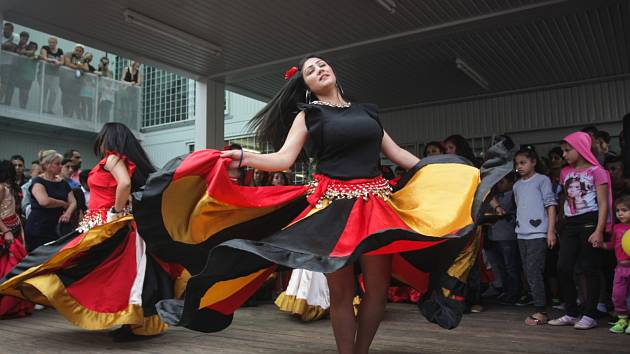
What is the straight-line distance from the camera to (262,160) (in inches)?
97.3

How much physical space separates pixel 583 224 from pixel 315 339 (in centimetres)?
230

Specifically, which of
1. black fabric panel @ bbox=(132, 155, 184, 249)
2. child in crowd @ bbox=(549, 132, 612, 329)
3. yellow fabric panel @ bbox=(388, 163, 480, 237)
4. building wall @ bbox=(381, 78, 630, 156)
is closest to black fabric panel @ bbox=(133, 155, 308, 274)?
black fabric panel @ bbox=(132, 155, 184, 249)

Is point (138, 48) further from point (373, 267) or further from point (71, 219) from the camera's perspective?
point (373, 267)

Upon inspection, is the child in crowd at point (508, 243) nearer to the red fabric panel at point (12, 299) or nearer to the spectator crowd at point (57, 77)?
the red fabric panel at point (12, 299)

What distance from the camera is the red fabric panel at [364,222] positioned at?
2.23 meters

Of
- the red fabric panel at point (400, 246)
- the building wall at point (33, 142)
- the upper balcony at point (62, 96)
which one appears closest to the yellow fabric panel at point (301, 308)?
the red fabric panel at point (400, 246)

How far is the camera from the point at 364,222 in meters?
2.37

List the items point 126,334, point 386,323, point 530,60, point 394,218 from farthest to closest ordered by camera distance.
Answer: point 530,60
point 386,323
point 126,334
point 394,218

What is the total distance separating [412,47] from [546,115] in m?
3.54

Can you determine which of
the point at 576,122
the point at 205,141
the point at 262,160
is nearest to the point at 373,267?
the point at 262,160

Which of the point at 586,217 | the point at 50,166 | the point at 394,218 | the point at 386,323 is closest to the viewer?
the point at 394,218

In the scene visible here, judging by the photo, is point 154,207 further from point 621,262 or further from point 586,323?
point 621,262

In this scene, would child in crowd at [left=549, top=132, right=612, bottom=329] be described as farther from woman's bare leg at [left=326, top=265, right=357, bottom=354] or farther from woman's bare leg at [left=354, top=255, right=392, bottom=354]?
woman's bare leg at [left=326, top=265, right=357, bottom=354]

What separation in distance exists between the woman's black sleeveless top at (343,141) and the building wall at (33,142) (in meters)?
11.8
